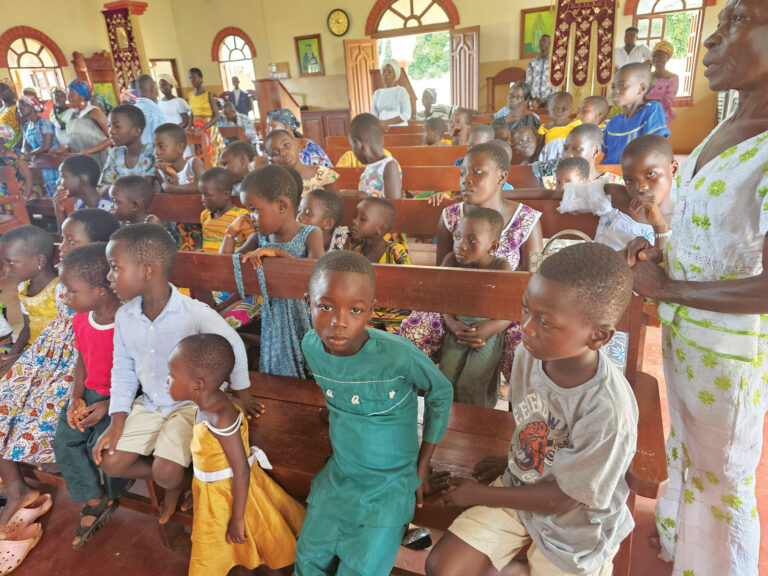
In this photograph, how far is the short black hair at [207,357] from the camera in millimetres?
1401

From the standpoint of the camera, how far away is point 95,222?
2.15m

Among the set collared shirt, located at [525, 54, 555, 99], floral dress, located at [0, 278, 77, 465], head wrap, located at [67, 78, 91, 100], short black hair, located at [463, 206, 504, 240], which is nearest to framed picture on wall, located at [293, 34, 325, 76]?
collared shirt, located at [525, 54, 555, 99]

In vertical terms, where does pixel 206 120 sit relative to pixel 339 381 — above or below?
above

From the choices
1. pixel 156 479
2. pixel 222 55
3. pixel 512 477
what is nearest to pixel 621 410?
pixel 512 477

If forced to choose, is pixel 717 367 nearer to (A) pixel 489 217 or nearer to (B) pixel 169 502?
(A) pixel 489 217

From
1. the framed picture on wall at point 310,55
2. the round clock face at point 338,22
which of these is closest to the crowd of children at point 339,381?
the round clock face at point 338,22

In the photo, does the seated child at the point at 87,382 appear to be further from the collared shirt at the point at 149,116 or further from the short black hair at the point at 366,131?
the collared shirt at the point at 149,116

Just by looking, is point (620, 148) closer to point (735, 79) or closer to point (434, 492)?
point (735, 79)

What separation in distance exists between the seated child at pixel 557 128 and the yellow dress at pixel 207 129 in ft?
15.8

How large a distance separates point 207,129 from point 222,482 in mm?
8146

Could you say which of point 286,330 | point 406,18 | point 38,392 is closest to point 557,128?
point 286,330

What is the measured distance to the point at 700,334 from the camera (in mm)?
1264

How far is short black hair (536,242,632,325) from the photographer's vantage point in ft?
3.32

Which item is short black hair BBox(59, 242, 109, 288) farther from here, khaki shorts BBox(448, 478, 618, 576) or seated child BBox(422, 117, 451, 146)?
seated child BBox(422, 117, 451, 146)
